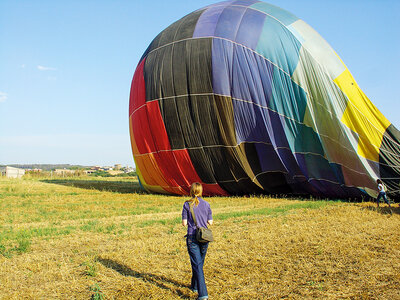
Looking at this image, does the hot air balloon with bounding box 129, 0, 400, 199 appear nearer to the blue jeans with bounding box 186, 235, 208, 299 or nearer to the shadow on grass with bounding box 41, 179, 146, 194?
the shadow on grass with bounding box 41, 179, 146, 194

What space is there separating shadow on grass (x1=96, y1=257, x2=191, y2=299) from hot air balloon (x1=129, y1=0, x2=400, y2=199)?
7527mm

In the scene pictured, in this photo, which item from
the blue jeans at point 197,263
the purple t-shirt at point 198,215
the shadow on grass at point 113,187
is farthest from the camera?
the shadow on grass at point 113,187

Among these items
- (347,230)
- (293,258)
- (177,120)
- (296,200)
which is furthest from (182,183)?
(293,258)

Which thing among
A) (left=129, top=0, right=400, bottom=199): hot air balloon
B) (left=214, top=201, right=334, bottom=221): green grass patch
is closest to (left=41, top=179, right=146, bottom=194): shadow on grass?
(left=129, top=0, right=400, bottom=199): hot air balloon

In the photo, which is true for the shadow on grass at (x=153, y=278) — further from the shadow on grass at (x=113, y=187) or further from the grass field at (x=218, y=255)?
the shadow on grass at (x=113, y=187)

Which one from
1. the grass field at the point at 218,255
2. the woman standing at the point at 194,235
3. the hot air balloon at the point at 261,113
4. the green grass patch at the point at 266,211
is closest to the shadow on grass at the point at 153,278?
the grass field at the point at 218,255

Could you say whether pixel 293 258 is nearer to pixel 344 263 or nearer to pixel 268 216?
pixel 344 263

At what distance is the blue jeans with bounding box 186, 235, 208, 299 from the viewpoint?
3.95m

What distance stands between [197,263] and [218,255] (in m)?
1.52

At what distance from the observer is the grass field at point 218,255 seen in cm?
423

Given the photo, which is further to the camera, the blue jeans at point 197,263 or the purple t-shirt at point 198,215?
the purple t-shirt at point 198,215

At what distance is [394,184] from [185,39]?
816 centimetres

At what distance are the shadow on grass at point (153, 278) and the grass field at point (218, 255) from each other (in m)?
0.01

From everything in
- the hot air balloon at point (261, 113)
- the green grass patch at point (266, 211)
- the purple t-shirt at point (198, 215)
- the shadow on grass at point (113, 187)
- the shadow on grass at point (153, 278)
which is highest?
the hot air balloon at point (261, 113)
